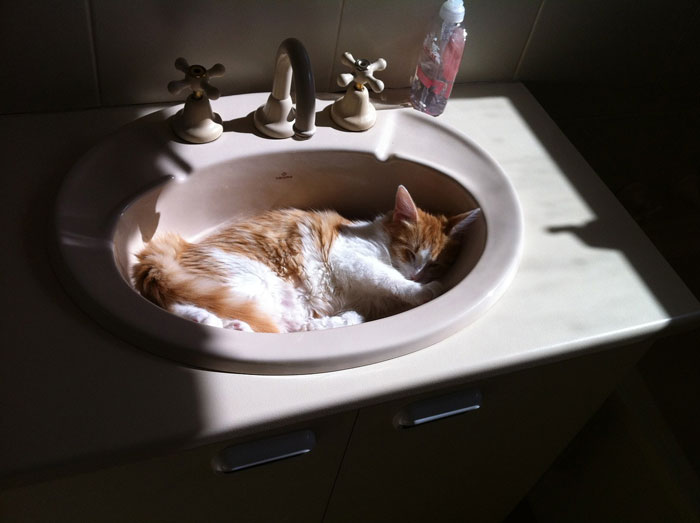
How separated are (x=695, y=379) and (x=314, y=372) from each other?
126 centimetres

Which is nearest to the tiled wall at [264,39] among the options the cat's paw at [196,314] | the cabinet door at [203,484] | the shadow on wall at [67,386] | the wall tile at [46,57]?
the wall tile at [46,57]

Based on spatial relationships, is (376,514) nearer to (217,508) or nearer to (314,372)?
(217,508)

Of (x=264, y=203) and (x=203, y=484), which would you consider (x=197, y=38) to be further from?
(x=203, y=484)

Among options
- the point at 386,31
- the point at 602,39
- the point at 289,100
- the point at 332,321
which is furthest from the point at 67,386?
the point at 602,39

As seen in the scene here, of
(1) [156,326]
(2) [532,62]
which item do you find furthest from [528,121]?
(1) [156,326]

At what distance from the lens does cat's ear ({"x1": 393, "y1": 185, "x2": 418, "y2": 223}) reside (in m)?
1.03

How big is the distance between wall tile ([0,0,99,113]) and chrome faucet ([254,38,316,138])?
0.27 m

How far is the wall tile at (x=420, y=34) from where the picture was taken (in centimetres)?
108

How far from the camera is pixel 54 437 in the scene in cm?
67

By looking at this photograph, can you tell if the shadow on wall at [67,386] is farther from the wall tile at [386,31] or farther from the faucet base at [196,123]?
the wall tile at [386,31]

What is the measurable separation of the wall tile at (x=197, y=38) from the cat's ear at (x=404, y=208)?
11.0 inches

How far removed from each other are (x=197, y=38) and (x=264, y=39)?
108 millimetres

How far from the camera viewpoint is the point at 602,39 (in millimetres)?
1301

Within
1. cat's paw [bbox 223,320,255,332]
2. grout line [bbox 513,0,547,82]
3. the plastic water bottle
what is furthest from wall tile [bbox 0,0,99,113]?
grout line [bbox 513,0,547,82]
